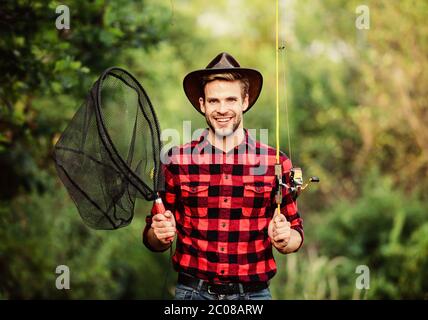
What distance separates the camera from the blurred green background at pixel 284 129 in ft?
17.2

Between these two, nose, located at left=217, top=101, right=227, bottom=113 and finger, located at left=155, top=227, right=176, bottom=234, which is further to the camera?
nose, located at left=217, top=101, right=227, bottom=113

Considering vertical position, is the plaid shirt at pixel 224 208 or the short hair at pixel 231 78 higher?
the short hair at pixel 231 78

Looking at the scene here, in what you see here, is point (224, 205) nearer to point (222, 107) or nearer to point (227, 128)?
point (227, 128)

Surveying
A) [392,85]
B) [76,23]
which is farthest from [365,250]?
[76,23]

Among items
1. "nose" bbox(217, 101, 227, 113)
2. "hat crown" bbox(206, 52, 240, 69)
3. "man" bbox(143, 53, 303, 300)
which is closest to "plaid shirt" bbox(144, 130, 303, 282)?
"man" bbox(143, 53, 303, 300)

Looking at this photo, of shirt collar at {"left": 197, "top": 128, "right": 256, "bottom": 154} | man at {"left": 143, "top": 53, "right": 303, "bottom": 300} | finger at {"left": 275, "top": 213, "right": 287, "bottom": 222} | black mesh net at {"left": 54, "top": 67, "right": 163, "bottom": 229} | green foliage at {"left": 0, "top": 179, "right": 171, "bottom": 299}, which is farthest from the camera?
green foliage at {"left": 0, "top": 179, "right": 171, "bottom": 299}

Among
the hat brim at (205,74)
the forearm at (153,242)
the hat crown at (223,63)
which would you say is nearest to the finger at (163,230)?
Answer: the forearm at (153,242)

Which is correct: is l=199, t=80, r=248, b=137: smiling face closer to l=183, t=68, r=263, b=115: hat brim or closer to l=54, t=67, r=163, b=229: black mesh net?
l=183, t=68, r=263, b=115: hat brim

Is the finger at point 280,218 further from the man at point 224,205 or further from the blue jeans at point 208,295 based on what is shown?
the blue jeans at point 208,295

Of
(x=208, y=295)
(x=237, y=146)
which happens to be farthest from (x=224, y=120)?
(x=208, y=295)

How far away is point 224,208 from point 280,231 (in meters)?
0.34

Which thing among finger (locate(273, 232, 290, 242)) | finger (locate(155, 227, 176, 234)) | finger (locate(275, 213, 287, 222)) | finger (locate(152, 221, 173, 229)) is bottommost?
finger (locate(273, 232, 290, 242))

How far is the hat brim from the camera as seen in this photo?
3246mm

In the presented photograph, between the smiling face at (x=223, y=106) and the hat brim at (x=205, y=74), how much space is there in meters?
0.07
